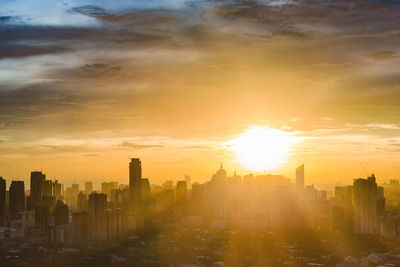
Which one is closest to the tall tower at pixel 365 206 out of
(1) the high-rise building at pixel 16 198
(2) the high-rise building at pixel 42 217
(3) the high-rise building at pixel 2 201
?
(2) the high-rise building at pixel 42 217

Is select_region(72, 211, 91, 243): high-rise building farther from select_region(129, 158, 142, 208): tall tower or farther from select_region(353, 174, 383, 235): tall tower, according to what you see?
select_region(353, 174, 383, 235): tall tower

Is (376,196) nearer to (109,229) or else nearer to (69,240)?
(109,229)

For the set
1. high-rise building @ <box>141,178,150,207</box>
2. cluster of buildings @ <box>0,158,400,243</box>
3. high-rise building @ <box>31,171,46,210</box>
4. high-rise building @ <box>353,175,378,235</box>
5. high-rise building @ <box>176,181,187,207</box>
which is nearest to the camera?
cluster of buildings @ <box>0,158,400,243</box>

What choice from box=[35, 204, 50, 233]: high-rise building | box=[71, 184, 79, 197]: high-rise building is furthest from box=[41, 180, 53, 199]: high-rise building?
box=[71, 184, 79, 197]: high-rise building

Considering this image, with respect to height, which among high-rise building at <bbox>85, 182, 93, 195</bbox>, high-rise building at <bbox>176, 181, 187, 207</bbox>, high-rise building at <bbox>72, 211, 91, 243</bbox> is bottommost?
high-rise building at <bbox>72, 211, 91, 243</bbox>

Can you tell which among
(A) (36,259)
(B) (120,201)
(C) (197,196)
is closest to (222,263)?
(A) (36,259)

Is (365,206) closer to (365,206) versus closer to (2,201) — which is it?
(365,206)

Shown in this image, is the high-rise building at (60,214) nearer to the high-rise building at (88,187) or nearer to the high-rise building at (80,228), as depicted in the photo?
the high-rise building at (80,228)
